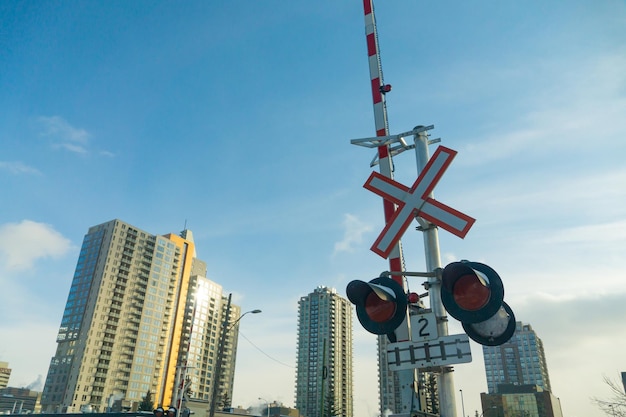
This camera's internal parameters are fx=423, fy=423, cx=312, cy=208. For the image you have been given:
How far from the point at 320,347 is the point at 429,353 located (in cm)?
16846

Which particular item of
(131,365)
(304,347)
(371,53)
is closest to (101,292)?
(131,365)

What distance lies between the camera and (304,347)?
172875mm

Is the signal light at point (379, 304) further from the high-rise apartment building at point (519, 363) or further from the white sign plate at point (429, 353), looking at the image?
the high-rise apartment building at point (519, 363)

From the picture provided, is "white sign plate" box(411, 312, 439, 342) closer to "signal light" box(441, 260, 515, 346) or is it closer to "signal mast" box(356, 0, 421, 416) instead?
"signal mast" box(356, 0, 421, 416)

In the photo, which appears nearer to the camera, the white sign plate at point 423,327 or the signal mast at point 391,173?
the white sign plate at point 423,327

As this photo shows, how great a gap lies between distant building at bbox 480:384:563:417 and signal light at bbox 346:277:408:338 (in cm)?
14885

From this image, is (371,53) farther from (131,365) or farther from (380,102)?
(131,365)

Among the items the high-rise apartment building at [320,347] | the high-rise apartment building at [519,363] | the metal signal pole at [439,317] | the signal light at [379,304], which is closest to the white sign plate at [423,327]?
the metal signal pole at [439,317]

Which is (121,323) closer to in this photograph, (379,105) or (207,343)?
(207,343)

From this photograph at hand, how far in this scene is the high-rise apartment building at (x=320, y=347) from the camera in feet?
522

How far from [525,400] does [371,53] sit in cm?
15019

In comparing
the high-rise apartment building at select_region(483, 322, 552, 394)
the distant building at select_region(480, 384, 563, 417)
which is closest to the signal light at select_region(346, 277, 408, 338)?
the distant building at select_region(480, 384, 563, 417)

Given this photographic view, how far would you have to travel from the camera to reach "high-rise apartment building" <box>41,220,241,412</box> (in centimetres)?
10331

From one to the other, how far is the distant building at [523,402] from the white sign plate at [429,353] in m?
148
